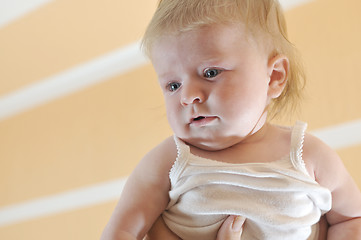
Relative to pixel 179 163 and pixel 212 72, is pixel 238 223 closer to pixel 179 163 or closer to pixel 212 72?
pixel 179 163

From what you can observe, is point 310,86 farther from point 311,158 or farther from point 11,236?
point 11,236

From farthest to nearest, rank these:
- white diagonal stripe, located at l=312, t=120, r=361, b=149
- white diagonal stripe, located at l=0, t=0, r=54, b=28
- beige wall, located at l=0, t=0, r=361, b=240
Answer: white diagonal stripe, located at l=0, t=0, r=54, b=28, beige wall, located at l=0, t=0, r=361, b=240, white diagonal stripe, located at l=312, t=120, r=361, b=149

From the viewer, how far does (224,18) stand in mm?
794

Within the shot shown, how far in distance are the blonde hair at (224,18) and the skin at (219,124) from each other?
1 cm

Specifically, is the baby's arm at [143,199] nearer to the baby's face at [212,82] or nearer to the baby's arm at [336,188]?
the baby's face at [212,82]

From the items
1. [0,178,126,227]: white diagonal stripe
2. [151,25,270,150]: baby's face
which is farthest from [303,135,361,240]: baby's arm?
[0,178,126,227]: white diagonal stripe

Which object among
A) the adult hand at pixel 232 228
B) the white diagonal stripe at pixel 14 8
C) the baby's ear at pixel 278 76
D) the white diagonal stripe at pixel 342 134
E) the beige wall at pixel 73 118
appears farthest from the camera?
the white diagonal stripe at pixel 14 8

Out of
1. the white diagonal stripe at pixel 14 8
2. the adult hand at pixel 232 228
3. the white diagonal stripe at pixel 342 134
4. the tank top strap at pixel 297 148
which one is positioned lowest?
the white diagonal stripe at pixel 342 134

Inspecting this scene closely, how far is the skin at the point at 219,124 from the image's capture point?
0.78 m

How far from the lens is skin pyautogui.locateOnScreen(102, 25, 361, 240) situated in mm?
784

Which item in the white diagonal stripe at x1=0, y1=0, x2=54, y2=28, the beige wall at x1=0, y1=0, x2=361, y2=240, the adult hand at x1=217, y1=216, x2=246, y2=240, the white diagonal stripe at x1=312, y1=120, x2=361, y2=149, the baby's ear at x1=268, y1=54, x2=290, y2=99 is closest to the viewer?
the adult hand at x1=217, y1=216, x2=246, y2=240

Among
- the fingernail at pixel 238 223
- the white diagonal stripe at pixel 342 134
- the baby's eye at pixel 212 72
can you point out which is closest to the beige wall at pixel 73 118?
the white diagonal stripe at pixel 342 134

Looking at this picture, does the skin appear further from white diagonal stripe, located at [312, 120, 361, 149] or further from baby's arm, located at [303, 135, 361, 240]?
white diagonal stripe, located at [312, 120, 361, 149]

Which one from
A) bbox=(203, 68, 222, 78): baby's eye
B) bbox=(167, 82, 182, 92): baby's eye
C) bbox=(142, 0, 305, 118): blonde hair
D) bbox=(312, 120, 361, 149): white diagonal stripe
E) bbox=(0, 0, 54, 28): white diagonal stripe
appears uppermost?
bbox=(0, 0, 54, 28): white diagonal stripe
